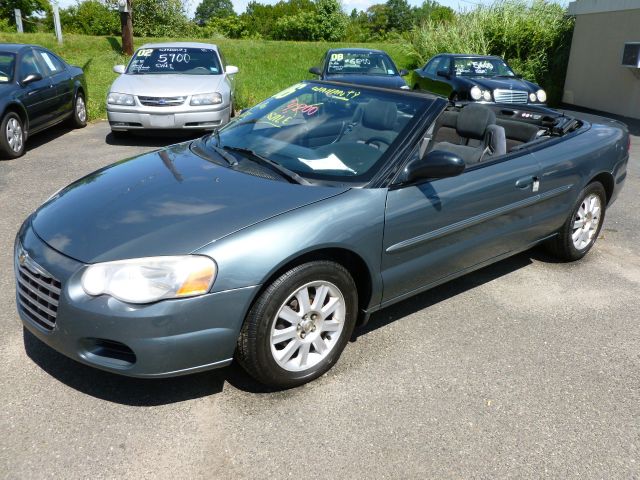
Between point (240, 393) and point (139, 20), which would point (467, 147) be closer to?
point (240, 393)

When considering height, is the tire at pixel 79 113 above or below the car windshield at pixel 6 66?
below

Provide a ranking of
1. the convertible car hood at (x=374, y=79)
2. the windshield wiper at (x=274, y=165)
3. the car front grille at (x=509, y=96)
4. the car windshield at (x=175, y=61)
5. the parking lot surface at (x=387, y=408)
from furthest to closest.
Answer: the car front grille at (x=509, y=96) → the convertible car hood at (x=374, y=79) → the car windshield at (x=175, y=61) → the windshield wiper at (x=274, y=165) → the parking lot surface at (x=387, y=408)

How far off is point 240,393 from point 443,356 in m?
1.20

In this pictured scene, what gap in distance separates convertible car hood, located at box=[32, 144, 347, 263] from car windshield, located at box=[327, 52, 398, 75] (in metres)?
8.84

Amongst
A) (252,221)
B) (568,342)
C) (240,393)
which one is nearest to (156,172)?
(252,221)

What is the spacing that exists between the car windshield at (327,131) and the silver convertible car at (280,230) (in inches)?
0.5

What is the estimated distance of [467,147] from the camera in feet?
14.0

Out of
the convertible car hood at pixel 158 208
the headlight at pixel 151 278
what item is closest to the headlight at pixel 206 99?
the convertible car hood at pixel 158 208

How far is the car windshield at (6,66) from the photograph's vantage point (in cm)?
813

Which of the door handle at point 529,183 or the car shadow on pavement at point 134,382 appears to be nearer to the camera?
the car shadow on pavement at point 134,382

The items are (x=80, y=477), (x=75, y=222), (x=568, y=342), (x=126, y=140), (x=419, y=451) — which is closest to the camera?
(x=80, y=477)

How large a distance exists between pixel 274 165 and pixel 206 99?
5631mm

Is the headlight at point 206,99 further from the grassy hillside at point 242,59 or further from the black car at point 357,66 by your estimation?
the grassy hillside at point 242,59

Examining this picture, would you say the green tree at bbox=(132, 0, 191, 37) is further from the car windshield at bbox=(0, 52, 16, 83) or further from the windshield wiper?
the windshield wiper
